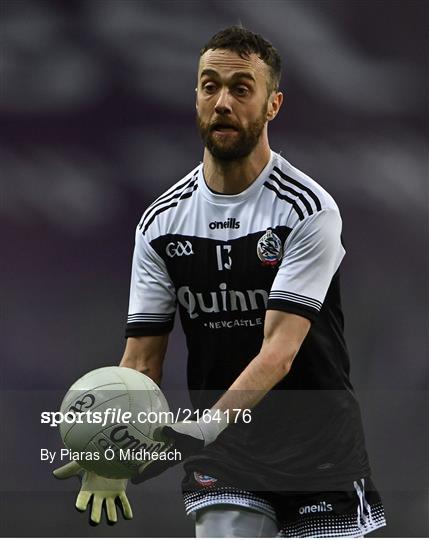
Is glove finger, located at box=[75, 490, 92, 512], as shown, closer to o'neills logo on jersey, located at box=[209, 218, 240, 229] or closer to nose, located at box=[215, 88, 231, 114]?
o'neills logo on jersey, located at box=[209, 218, 240, 229]

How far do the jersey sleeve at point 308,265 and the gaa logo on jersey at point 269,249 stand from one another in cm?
3

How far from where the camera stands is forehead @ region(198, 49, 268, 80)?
4957 mm

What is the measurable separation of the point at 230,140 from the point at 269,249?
53cm

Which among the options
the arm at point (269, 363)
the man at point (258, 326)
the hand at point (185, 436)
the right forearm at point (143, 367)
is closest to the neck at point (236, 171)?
the man at point (258, 326)

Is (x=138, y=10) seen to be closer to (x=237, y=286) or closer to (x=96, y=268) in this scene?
(x=96, y=268)

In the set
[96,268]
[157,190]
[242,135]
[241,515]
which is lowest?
[241,515]

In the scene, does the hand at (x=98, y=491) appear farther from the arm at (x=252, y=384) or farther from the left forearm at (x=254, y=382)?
the left forearm at (x=254, y=382)

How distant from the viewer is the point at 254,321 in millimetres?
4902

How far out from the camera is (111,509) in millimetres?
4945

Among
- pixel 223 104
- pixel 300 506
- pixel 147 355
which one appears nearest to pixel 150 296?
pixel 147 355

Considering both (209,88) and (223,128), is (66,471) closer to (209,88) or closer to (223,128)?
(223,128)

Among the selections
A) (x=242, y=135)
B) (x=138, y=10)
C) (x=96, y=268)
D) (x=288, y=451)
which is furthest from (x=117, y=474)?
(x=138, y=10)

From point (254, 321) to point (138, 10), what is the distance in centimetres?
337

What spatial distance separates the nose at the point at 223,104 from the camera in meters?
4.87
